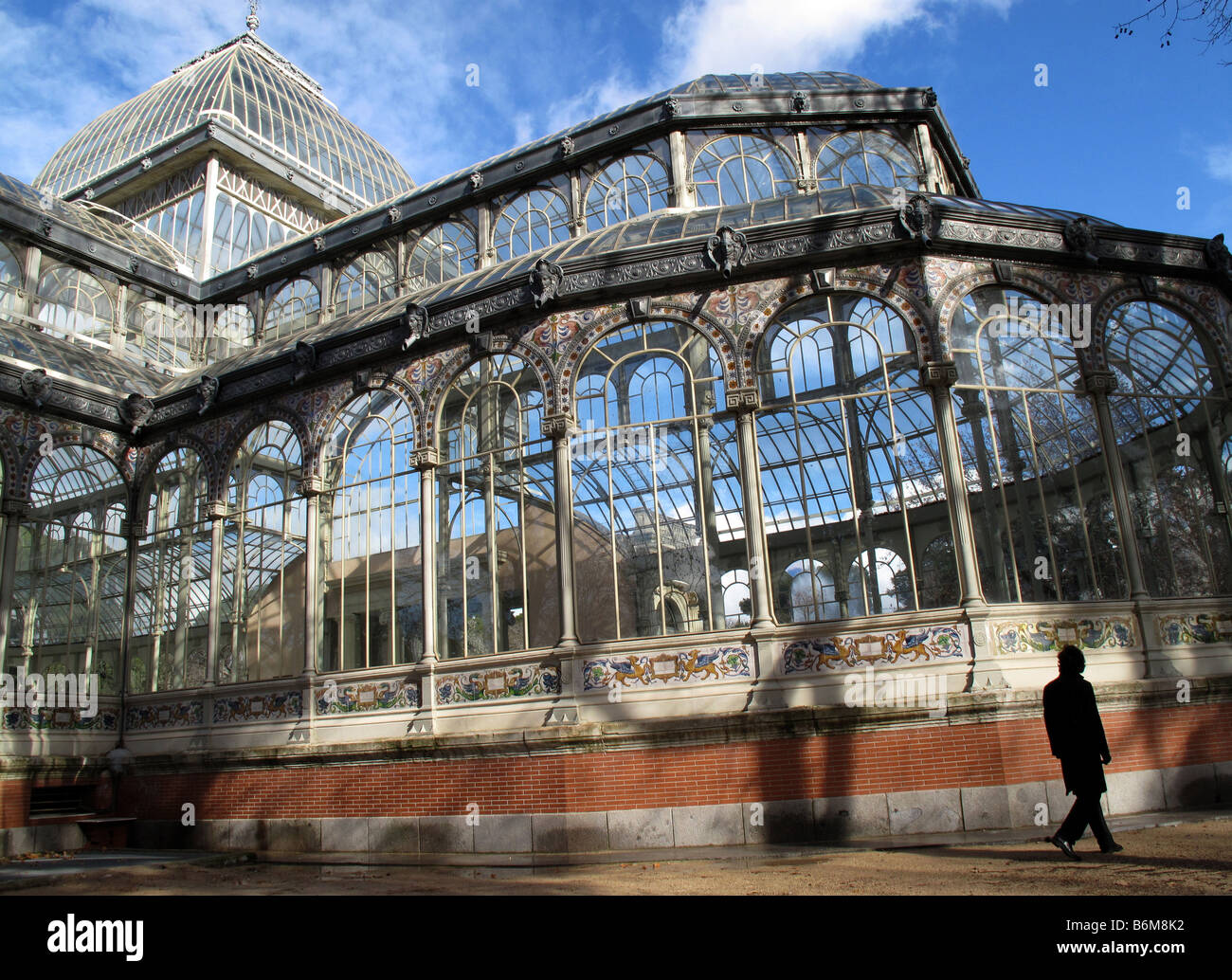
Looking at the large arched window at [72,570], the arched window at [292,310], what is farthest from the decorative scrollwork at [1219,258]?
the large arched window at [72,570]

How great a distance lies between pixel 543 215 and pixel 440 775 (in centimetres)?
1279

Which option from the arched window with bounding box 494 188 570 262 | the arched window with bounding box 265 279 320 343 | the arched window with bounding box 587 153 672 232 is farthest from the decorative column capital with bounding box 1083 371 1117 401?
the arched window with bounding box 265 279 320 343

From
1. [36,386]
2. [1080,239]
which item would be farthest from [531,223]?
[1080,239]

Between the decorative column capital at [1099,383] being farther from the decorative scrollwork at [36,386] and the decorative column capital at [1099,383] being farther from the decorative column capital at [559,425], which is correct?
the decorative scrollwork at [36,386]

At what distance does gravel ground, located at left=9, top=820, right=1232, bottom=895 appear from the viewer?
Result: 6.92 m

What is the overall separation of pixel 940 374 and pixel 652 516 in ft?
21.2

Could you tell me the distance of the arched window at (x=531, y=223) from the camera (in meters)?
21.3

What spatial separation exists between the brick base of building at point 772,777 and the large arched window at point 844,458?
1897mm

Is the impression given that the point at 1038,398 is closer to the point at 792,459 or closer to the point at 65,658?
the point at 792,459

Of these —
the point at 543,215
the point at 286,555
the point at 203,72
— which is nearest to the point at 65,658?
the point at 286,555

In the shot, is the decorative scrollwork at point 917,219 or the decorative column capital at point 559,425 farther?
the decorative column capital at point 559,425

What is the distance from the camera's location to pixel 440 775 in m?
13.9
